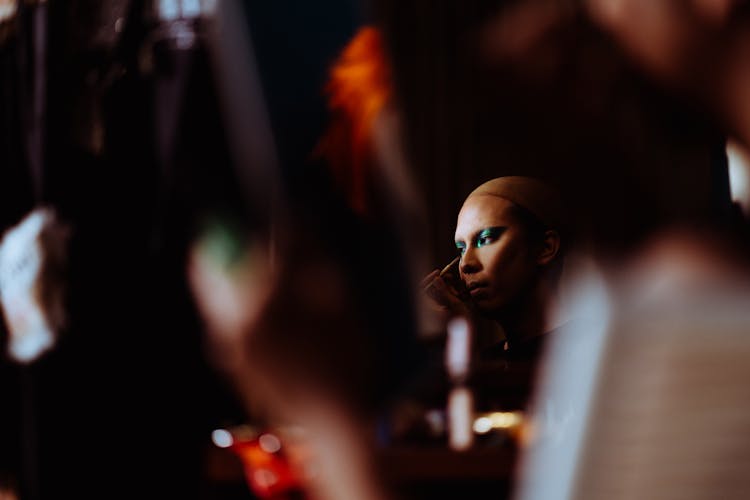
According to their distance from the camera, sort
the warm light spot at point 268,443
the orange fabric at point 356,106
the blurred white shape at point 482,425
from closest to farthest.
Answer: the orange fabric at point 356,106
the blurred white shape at point 482,425
the warm light spot at point 268,443

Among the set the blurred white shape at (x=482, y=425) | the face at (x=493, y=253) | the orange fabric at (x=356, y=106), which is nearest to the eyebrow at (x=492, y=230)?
the face at (x=493, y=253)

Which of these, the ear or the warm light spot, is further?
the warm light spot

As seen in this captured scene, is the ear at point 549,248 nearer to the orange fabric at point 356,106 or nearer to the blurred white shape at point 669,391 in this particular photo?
the blurred white shape at point 669,391

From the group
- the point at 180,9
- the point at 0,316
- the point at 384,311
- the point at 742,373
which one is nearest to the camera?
the point at 742,373

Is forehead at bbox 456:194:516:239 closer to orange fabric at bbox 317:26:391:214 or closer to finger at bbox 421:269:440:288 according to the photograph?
finger at bbox 421:269:440:288

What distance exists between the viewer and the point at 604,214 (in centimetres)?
27

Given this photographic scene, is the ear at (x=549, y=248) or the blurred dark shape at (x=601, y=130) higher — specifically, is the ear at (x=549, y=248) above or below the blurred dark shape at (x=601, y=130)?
below

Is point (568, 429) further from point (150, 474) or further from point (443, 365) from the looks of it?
point (150, 474)

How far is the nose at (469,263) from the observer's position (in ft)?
0.96

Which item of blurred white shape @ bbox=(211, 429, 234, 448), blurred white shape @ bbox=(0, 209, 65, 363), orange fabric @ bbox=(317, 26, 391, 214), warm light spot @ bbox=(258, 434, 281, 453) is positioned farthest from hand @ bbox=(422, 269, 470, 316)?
blurred white shape @ bbox=(0, 209, 65, 363)

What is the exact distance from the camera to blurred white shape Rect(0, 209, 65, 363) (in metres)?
1.03

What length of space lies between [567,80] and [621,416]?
3.6 inches

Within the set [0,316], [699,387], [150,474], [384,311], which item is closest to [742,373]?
[699,387]

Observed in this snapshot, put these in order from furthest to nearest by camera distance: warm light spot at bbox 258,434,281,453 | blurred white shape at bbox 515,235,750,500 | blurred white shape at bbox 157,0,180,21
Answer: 1. blurred white shape at bbox 157,0,180,21
2. warm light spot at bbox 258,434,281,453
3. blurred white shape at bbox 515,235,750,500
